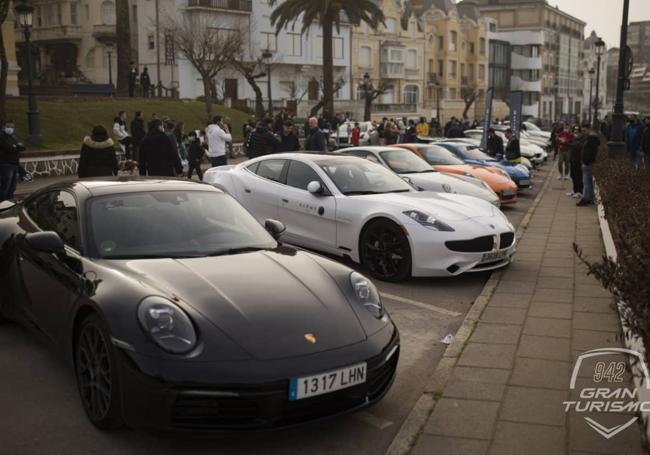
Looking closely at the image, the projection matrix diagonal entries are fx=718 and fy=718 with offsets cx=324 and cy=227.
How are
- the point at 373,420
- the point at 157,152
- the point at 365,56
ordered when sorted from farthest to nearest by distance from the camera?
the point at 365,56 < the point at 157,152 < the point at 373,420

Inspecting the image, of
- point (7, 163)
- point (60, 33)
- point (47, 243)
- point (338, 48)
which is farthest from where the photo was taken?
point (338, 48)

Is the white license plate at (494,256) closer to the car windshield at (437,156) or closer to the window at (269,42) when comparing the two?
the car windshield at (437,156)

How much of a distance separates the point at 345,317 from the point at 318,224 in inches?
180

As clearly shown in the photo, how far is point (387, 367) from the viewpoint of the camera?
14.4ft

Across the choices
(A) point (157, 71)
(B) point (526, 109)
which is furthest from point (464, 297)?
(B) point (526, 109)

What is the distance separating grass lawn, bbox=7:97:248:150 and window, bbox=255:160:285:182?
1675 centimetres

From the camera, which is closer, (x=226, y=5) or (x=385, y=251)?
(x=385, y=251)

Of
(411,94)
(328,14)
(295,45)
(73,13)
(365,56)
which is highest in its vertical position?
(73,13)

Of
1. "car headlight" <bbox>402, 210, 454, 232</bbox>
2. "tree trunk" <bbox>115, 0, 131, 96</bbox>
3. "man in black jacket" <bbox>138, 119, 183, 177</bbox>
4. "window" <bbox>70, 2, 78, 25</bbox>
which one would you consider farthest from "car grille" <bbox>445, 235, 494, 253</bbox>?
"window" <bbox>70, 2, 78, 25</bbox>

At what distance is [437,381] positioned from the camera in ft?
16.8

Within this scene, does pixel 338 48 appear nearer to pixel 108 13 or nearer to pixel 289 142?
pixel 108 13

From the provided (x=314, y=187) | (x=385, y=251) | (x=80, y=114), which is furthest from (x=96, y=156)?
(x=80, y=114)

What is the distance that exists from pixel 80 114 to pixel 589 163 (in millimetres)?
22219

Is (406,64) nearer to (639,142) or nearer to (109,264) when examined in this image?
(639,142)
